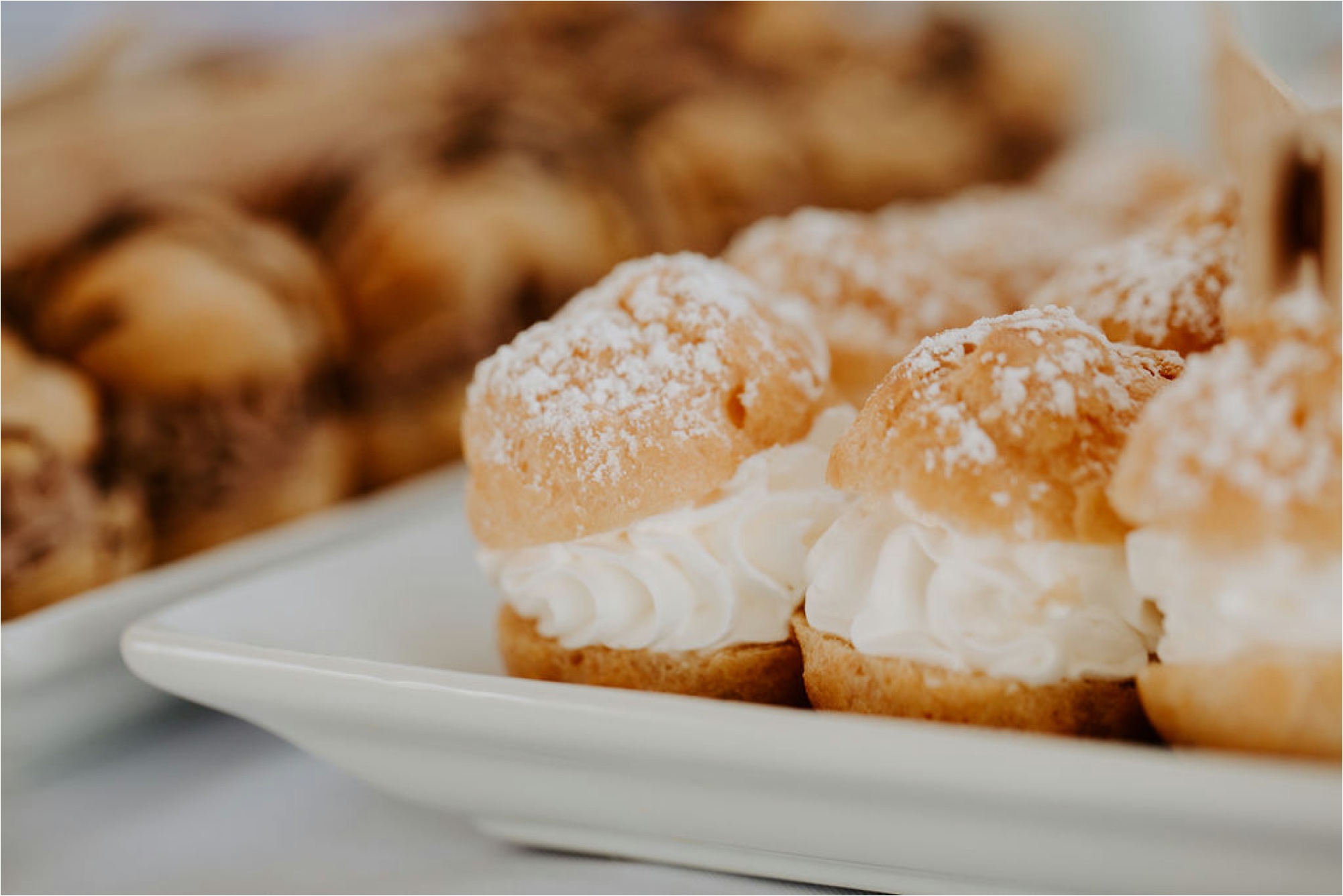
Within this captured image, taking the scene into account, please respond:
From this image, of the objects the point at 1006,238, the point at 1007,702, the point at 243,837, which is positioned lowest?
the point at 243,837

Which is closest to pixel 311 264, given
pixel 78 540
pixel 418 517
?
pixel 418 517

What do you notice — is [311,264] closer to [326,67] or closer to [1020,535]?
[326,67]

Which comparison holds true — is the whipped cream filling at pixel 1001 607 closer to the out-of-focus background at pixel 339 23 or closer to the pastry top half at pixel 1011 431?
the pastry top half at pixel 1011 431

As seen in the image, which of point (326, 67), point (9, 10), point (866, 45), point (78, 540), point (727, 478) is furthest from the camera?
point (866, 45)

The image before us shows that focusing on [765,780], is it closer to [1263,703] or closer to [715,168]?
[1263,703]

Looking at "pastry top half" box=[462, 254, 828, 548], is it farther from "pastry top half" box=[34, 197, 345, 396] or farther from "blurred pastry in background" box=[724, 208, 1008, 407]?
"pastry top half" box=[34, 197, 345, 396]

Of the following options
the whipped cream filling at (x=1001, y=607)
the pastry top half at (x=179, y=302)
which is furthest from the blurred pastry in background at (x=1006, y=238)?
the pastry top half at (x=179, y=302)

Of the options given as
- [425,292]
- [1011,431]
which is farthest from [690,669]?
[425,292]

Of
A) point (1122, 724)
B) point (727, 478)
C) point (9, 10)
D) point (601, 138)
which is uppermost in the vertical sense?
point (9, 10)
